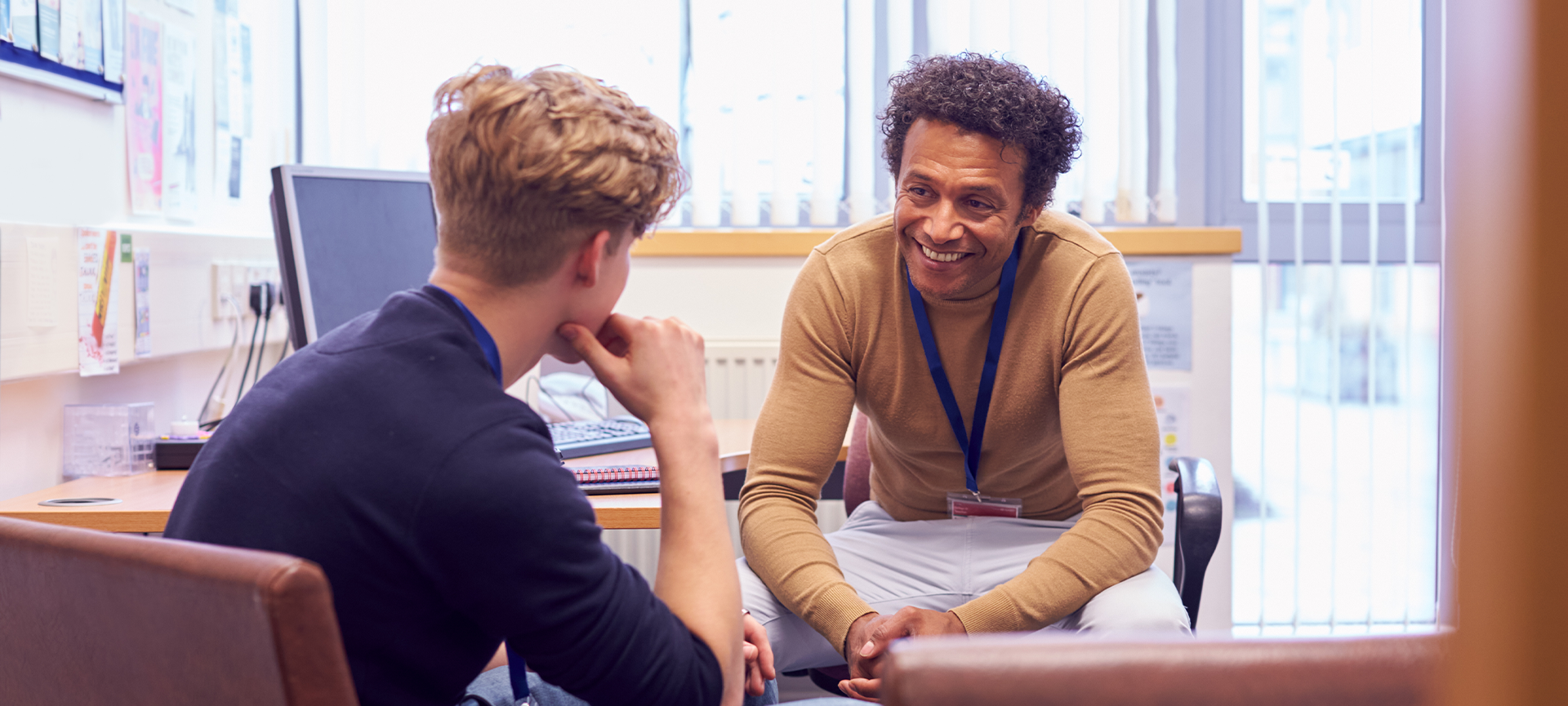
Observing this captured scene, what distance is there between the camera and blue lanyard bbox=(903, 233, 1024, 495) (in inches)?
60.8

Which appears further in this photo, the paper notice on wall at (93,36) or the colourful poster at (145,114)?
the colourful poster at (145,114)

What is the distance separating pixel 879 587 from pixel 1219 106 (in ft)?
5.70

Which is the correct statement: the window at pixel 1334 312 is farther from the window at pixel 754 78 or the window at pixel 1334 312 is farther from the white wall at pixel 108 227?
the white wall at pixel 108 227

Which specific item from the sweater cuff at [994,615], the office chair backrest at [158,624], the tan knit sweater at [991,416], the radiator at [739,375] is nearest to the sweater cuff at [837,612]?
the tan knit sweater at [991,416]

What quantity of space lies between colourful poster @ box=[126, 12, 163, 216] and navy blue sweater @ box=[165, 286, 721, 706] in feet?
4.55

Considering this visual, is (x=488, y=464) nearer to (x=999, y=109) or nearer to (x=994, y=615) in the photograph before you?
(x=994, y=615)

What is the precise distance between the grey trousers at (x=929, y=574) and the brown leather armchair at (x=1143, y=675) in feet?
2.97

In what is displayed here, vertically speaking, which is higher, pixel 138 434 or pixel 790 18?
pixel 790 18

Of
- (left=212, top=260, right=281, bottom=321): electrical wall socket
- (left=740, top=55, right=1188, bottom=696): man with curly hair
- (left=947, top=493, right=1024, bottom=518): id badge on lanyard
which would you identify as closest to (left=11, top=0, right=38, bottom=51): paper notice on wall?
(left=212, top=260, right=281, bottom=321): electrical wall socket

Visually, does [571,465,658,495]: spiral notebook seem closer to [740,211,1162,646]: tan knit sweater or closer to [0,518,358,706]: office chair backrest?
[740,211,1162,646]: tan knit sweater

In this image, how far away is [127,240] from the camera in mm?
1874

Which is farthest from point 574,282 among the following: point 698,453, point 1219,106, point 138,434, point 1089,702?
point 1219,106

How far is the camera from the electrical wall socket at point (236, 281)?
2.16 m

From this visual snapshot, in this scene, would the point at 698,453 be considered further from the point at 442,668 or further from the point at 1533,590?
the point at 1533,590
